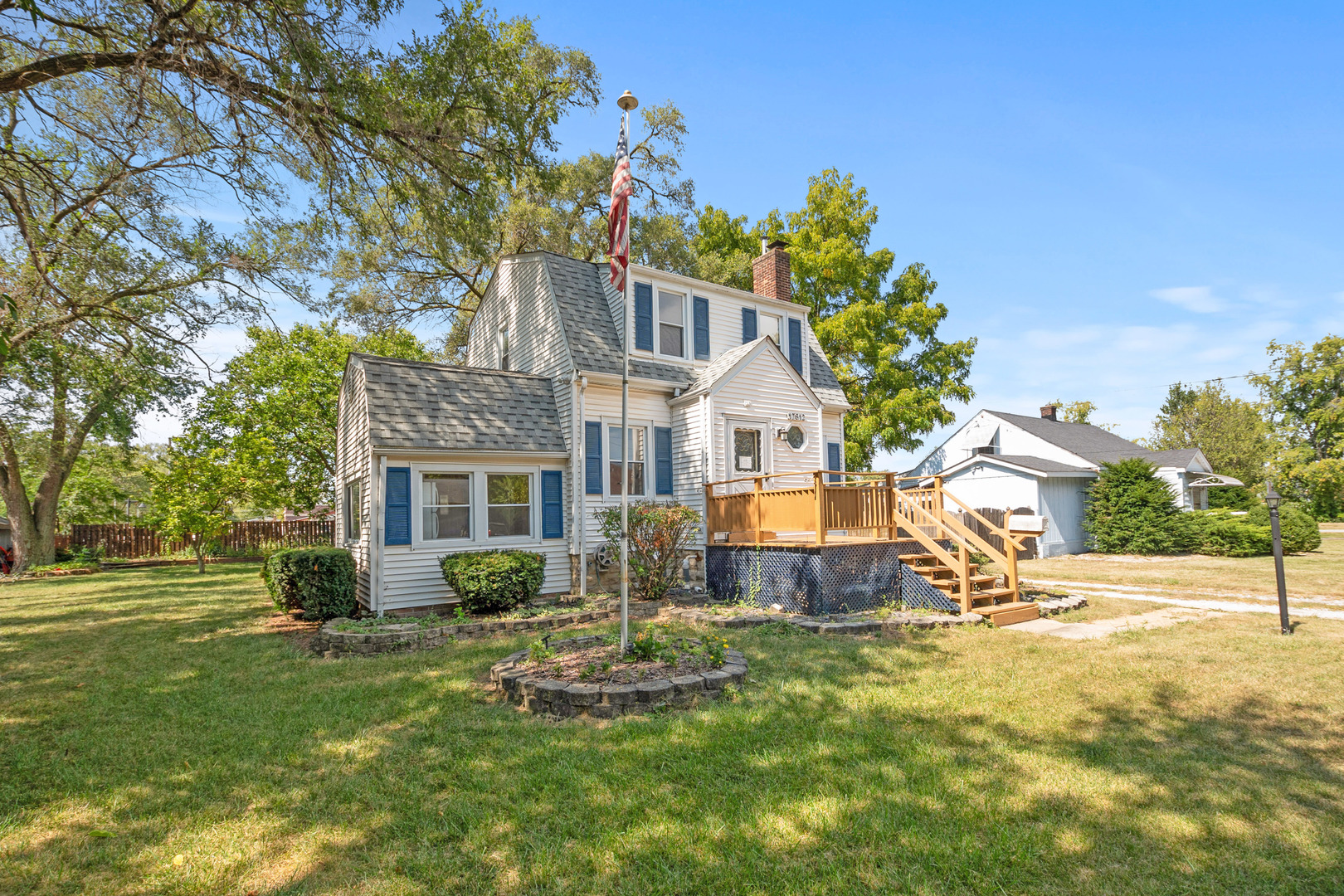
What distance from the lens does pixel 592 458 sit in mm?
11758

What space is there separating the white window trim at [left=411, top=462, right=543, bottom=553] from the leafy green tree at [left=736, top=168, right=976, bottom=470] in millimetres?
13521

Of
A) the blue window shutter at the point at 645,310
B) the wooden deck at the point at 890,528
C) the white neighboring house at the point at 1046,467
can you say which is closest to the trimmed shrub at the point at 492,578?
the wooden deck at the point at 890,528

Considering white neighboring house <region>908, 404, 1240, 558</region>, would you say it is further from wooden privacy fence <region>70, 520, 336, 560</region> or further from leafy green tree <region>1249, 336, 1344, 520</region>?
wooden privacy fence <region>70, 520, 336, 560</region>

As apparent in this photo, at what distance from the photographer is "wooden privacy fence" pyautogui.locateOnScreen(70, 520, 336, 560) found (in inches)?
920

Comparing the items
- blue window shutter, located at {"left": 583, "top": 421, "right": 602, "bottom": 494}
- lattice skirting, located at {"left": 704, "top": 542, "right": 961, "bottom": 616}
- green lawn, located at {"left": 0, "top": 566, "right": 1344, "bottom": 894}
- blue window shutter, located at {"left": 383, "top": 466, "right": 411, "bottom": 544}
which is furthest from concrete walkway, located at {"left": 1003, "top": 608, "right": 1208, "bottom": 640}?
blue window shutter, located at {"left": 383, "top": 466, "right": 411, "bottom": 544}

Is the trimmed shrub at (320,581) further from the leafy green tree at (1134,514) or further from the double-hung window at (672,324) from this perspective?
the leafy green tree at (1134,514)

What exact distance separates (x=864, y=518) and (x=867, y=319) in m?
12.9

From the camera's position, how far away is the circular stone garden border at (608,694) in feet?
16.9

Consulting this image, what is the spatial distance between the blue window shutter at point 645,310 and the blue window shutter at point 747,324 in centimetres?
256

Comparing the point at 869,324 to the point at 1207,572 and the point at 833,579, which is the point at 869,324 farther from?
the point at 833,579

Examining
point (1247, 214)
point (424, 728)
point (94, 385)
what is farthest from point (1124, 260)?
point (94, 385)

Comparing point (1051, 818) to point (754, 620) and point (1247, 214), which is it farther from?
point (1247, 214)

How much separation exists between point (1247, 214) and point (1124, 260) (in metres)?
5.20

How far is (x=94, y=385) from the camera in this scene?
11.4m
